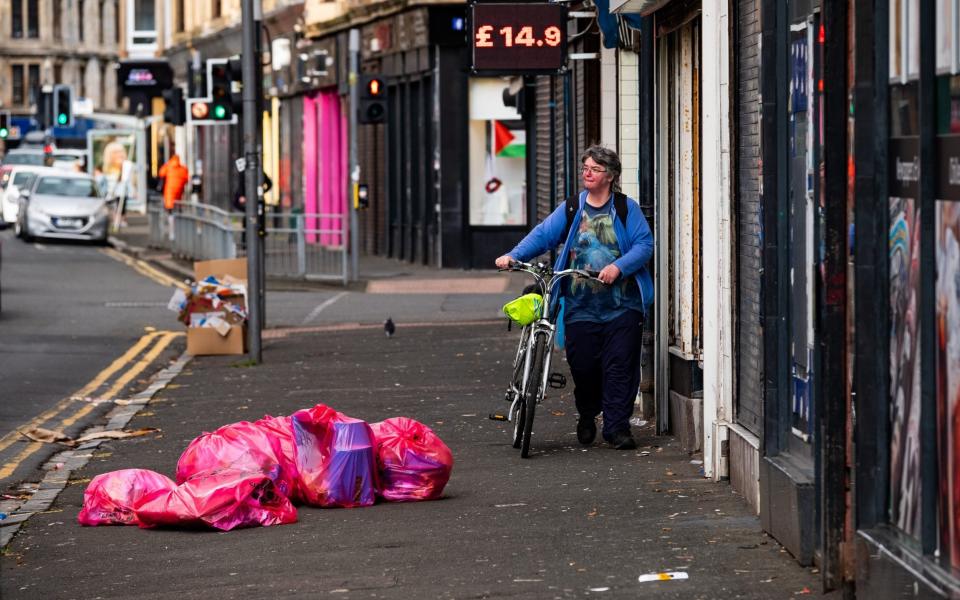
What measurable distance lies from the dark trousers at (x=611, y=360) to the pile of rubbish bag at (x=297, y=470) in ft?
5.51

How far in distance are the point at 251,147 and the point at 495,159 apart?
45.0ft

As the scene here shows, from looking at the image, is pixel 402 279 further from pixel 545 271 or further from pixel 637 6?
pixel 545 271

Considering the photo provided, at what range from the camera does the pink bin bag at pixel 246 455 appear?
9.50 m

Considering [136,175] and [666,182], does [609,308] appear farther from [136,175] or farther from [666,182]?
[136,175]

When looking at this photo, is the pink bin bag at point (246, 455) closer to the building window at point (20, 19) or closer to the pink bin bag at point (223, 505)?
the pink bin bag at point (223, 505)

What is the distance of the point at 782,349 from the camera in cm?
826

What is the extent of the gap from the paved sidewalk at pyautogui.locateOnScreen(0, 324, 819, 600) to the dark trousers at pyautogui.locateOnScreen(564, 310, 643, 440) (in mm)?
249

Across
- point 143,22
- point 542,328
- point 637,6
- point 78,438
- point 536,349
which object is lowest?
point 78,438

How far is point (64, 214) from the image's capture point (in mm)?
43562

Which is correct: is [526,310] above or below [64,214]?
below

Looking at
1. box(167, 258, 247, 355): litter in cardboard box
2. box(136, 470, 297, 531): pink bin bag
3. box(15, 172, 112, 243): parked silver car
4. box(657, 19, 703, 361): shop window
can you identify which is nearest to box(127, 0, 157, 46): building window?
box(15, 172, 112, 243): parked silver car

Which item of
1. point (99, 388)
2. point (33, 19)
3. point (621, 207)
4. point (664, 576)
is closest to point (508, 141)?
point (99, 388)

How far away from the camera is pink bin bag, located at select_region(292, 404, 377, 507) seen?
9.58m

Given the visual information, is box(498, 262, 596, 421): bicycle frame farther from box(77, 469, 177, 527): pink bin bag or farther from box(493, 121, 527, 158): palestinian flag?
box(493, 121, 527, 158): palestinian flag
